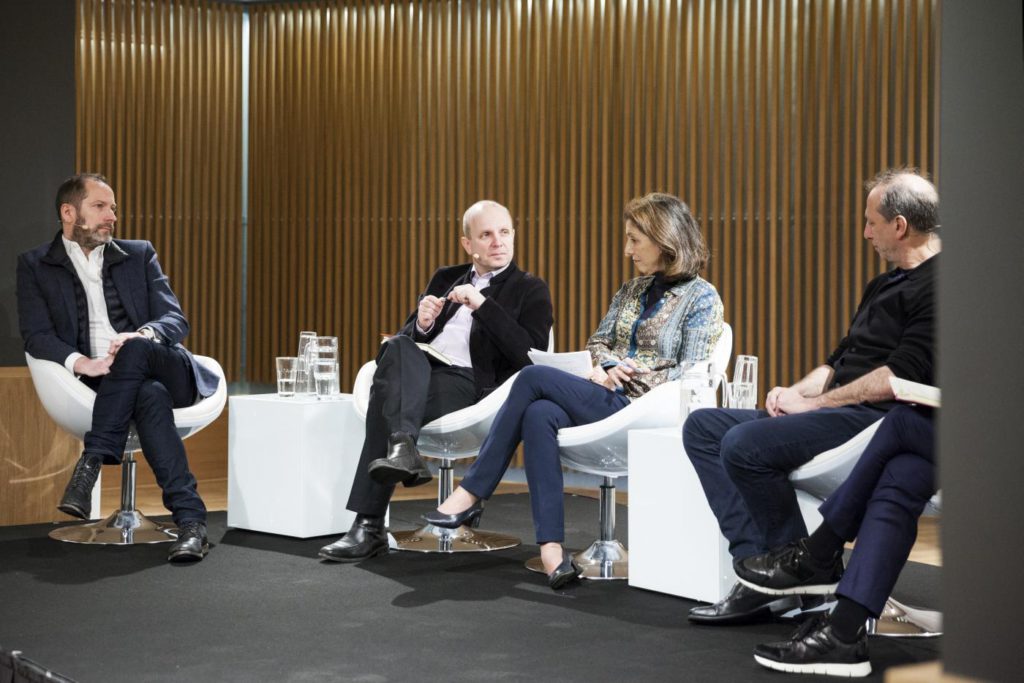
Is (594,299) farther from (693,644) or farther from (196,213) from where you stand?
(693,644)

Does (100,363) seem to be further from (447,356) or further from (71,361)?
(447,356)

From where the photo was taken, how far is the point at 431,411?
179 inches

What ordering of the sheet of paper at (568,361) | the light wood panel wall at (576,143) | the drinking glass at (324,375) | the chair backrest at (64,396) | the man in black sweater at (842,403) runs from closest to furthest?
1. the man in black sweater at (842,403)
2. the sheet of paper at (568,361)
3. the chair backrest at (64,396)
4. the drinking glass at (324,375)
5. the light wood panel wall at (576,143)

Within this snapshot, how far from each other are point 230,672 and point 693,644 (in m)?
1.17

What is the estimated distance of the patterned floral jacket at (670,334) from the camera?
13.4 ft

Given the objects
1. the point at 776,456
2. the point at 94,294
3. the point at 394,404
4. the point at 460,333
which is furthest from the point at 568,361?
the point at 94,294

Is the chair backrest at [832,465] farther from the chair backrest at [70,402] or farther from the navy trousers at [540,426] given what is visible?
the chair backrest at [70,402]

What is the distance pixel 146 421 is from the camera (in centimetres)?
464

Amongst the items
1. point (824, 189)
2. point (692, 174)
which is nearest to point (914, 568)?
point (824, 189)

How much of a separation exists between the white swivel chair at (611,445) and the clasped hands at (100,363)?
1731 mm

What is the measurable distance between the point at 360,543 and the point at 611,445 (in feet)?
3.28

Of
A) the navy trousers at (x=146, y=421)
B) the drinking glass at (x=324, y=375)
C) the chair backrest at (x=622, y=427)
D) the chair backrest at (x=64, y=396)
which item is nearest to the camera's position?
the chair backrest at (x=622, y=427)

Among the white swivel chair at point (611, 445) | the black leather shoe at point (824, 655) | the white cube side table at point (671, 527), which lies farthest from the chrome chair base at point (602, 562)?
the black leather shoe at point (824, 655)

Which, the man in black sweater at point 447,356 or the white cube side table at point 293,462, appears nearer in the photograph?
the man in black sweater at point 447,356
